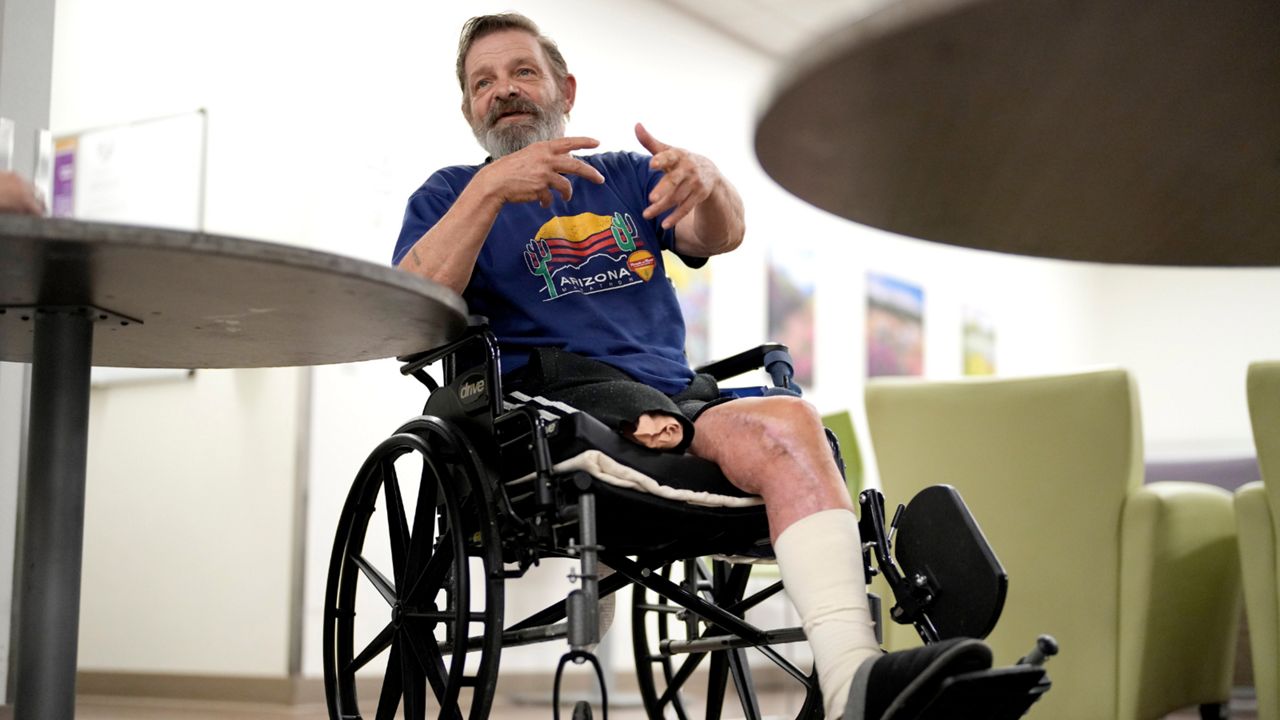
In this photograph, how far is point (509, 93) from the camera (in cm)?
209

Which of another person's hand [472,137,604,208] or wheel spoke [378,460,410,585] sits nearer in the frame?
another person's hand [472,137,604,208]

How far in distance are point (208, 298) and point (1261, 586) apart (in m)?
2.19

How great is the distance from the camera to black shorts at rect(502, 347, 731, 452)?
1.61 metres

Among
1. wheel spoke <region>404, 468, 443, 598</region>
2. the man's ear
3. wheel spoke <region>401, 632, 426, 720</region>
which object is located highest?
the man's ear

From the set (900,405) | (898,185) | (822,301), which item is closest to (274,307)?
(898,185)

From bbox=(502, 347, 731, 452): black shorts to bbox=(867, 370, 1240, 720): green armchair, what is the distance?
→ 43.0 inches

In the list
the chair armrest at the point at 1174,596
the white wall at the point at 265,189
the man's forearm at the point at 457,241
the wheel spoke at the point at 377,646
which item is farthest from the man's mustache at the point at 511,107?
the chair armrest at the point at 1174,596

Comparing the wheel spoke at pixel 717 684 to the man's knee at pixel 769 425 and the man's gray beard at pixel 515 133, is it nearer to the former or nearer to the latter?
the man's knee at pixel 769 425

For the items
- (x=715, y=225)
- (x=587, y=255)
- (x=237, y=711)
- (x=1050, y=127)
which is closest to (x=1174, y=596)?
(x=715, y=225)

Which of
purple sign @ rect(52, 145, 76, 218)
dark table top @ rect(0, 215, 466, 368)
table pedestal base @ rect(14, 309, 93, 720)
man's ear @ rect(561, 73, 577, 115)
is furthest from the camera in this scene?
purple sign @ rect(52, 145, 76, 218)

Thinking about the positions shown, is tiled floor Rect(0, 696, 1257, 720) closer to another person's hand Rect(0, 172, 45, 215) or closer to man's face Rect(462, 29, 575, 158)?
man's face Rect(462, 29, 575, 158)

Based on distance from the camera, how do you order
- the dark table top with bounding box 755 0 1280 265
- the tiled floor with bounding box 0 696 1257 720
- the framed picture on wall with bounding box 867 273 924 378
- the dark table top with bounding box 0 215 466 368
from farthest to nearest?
the framed picture on wall with bounding box 867 273 924 378
the tiled floor with bounding box 0 696 1257 720
the dark table top with bounding box 0 215 466 368
the dark table top with bounding box 755 0 1280 265

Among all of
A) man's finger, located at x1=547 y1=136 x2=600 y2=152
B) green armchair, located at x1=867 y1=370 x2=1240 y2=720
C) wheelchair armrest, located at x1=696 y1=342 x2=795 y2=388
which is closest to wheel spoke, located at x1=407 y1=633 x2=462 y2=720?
wheelchair armrest, located at x1=696 y1=342 x2=795 y2=388

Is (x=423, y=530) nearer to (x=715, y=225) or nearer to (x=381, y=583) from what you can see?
(x=381, y=583)
